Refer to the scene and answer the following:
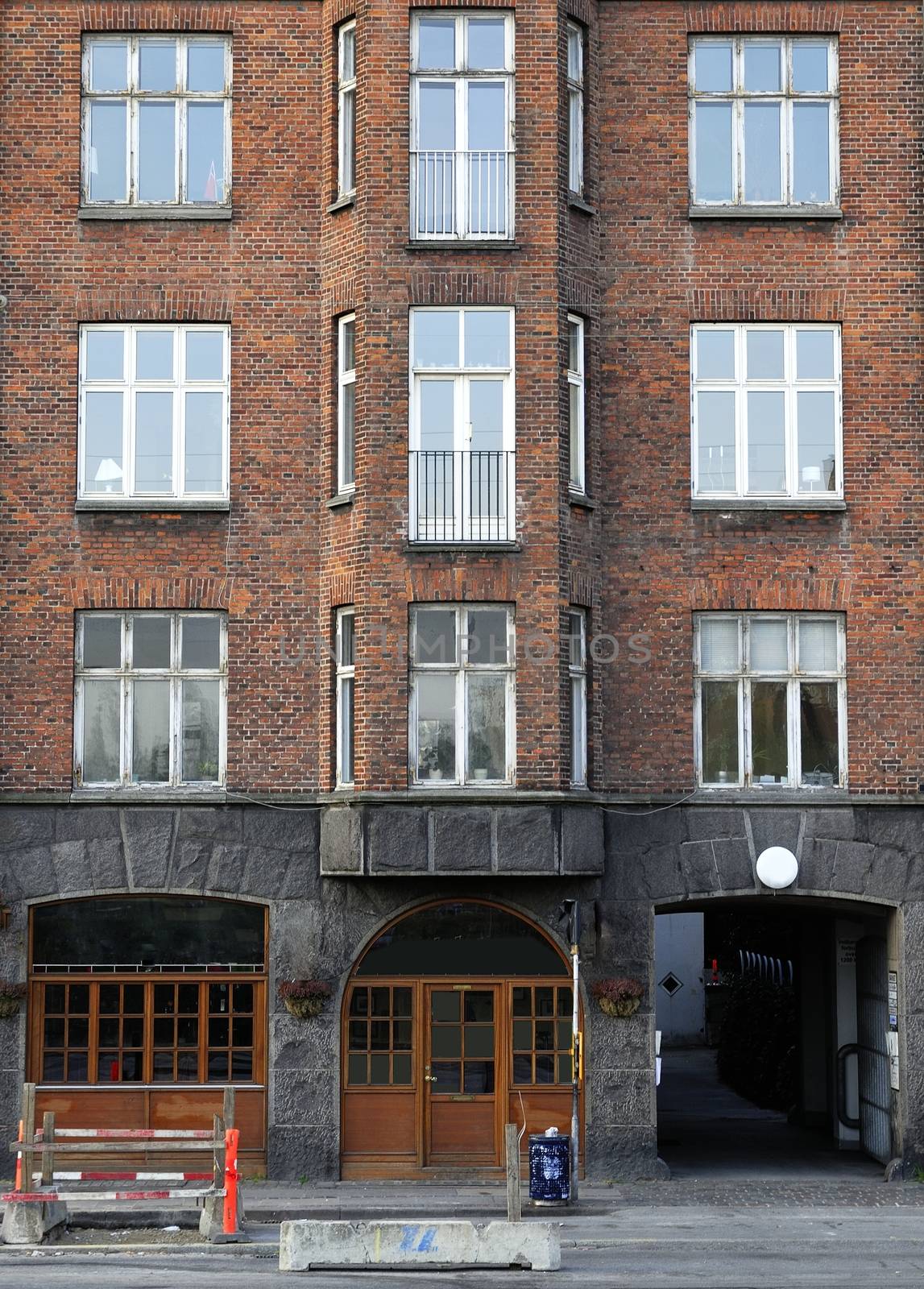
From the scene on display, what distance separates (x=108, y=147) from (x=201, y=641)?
626 cm

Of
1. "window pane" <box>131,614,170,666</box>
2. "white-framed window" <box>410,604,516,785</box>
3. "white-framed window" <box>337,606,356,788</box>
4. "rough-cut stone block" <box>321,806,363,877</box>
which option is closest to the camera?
"rough-cut stone block" <box>321,806,363,877</box>

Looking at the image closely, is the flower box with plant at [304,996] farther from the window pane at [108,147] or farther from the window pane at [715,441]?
the window pane at [108,147]

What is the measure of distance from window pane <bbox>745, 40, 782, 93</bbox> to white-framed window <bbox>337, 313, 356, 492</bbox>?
588 centimetres

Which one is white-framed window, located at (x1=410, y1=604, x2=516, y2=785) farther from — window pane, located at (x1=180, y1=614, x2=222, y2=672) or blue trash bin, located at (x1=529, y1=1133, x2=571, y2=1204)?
blue trash bin, located at (x1=529, y1=1133, x2=571, y2=1204)

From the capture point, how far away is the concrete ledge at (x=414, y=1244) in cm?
1722

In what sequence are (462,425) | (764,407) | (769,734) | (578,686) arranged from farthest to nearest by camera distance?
(764,407)
(769,734)
(578,686)
(462,425)

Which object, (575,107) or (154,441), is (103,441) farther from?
(575,107)

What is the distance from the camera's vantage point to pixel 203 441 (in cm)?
2342

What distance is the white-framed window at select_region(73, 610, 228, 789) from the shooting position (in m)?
23.1

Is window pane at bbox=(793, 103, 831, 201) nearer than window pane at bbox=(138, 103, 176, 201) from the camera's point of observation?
No

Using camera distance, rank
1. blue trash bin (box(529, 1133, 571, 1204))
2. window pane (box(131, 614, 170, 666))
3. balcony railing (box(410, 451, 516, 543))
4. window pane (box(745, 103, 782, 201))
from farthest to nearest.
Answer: window pane (box(745, 103, 782, 201)), window pane (box(131, 614, 170, 666)), balcony railing (box(410, 451, 516, 543)), blue trash bin (box(529, 1133, 571, 1204))

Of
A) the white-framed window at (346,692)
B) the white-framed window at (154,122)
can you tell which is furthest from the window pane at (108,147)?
the white-framed window at (346,692)

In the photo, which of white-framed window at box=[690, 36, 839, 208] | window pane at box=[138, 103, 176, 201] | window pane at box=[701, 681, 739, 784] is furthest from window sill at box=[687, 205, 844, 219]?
window pane at box=[138, 103, 176, 201]

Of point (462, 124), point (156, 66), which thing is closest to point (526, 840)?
point (462, 124)
